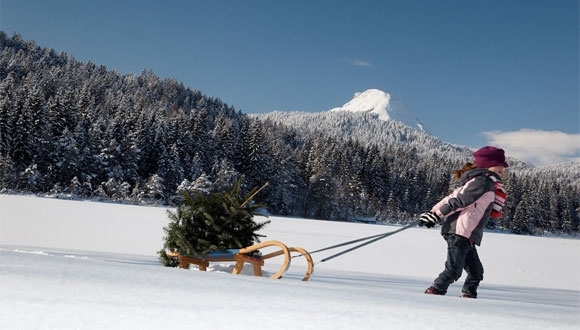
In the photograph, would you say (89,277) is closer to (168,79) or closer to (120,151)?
(120,151)

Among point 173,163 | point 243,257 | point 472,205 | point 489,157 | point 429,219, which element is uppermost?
point 173,163

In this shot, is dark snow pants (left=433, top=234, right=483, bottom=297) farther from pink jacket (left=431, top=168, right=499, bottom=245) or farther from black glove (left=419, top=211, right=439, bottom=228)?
black glove (left=419, top=211, right=439, bottom=228)

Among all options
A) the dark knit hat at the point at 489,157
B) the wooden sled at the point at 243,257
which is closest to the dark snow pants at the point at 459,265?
the dark knit hat at the point at 489,157

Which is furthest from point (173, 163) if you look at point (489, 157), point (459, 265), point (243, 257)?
point (459, 265)

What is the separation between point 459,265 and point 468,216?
0.44 metres

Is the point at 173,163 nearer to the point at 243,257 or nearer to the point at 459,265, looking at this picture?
the point at 243,257

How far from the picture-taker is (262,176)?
189ft

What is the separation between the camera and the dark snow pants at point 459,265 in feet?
11.9

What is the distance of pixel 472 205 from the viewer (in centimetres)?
378

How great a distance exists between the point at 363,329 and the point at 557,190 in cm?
13850

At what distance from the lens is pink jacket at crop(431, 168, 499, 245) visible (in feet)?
12.1

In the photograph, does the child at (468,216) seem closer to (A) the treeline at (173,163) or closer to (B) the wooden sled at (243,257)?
(B) the wooden sled at (243,257)

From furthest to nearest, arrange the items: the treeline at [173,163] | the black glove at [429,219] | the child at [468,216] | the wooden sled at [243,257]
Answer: the treeline at [173,163], the child at [468,216], the black glove at [429,219], the wooden sled at [243,257]

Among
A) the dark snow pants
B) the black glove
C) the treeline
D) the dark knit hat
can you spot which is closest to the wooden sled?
the black glove
